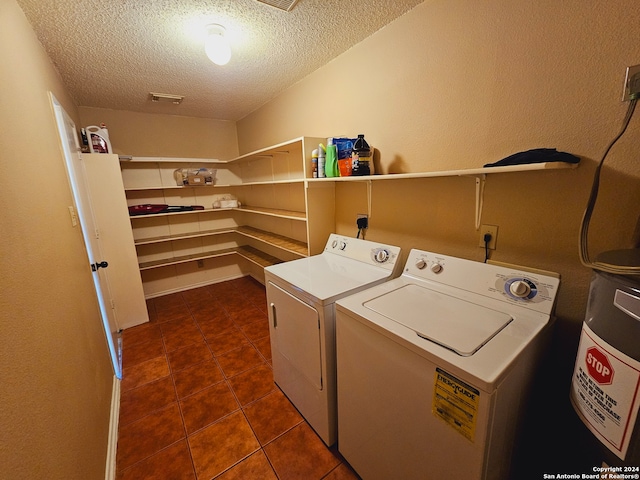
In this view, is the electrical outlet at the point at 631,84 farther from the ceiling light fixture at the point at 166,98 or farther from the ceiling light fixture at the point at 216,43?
the ceiling light fixture at the point at 166,98

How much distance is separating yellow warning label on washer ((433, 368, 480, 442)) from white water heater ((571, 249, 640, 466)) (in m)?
0.33

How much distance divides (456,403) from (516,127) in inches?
46.8

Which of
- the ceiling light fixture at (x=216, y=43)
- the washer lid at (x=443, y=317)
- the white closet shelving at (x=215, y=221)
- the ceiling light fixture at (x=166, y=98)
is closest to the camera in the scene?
the washer lid at (x=443, y=317)

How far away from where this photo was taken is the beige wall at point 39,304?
0.71m

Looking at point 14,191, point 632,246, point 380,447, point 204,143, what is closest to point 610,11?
point 632,246

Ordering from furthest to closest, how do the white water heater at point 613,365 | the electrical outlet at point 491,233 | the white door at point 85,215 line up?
the white door at point 85,215 → the electrical outlet at point 491,233 → the white water heater at point 613,365

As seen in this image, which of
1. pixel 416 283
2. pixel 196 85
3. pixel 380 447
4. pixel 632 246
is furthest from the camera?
pixel 196 85

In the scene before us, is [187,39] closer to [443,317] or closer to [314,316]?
[314,316]

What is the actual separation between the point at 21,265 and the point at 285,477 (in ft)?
4.75

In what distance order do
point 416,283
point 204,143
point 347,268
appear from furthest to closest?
point 204,143, point 347,268, point 416,283

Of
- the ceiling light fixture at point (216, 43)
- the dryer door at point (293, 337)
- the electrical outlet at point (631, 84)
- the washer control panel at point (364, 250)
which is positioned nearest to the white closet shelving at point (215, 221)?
the washer control panel at point (364, 250)

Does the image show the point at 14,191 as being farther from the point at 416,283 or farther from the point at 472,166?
the point at 472,166

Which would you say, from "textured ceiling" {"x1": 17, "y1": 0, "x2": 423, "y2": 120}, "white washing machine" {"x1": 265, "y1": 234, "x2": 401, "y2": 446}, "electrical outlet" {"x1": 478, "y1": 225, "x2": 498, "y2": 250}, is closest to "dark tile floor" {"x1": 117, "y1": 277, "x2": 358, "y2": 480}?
"white washing machine" {"x1": 265, "y1": 234, "x2": 401, "y2": 446}

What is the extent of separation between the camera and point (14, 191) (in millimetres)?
885
